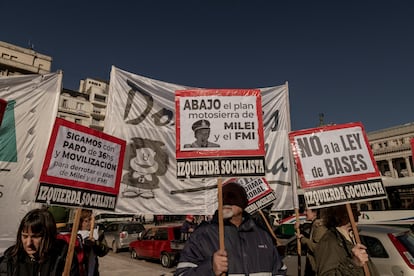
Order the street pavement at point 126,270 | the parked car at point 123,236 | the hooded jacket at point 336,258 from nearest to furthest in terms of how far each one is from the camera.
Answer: the hooded jacket at point 336,258 → the street pavement at point 126,270 → the parked car at point 123,236

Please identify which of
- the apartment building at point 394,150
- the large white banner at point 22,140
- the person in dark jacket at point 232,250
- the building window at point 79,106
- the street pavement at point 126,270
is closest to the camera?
the person in dark jacket at point 232,250

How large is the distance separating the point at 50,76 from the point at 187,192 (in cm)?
288

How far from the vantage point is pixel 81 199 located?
3.55 metres

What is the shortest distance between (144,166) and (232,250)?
285 centimetres

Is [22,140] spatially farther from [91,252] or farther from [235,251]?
[235,251]

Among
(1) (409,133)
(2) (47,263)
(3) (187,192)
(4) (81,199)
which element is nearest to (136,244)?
(3) (187,192)

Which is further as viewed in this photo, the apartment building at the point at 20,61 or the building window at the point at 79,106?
the building window at the point at 79,106

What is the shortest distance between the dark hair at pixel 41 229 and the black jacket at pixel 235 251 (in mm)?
1081

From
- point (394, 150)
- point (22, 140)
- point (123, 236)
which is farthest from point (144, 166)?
point (394, 150)

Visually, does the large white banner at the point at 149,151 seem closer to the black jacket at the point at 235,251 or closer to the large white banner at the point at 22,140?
the large white banner at the point at 22,140

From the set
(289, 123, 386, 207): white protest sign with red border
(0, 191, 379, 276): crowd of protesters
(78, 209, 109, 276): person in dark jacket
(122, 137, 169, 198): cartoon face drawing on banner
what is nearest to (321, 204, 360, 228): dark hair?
(289, 123, 386, 207): white protest sign with red border

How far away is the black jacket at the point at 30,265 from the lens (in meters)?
2.30

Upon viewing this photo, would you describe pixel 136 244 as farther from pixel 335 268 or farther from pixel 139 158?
pixel 335 268

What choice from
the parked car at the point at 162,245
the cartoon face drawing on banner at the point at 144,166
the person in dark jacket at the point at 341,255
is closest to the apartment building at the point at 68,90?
the parked car at the point at 162,245
